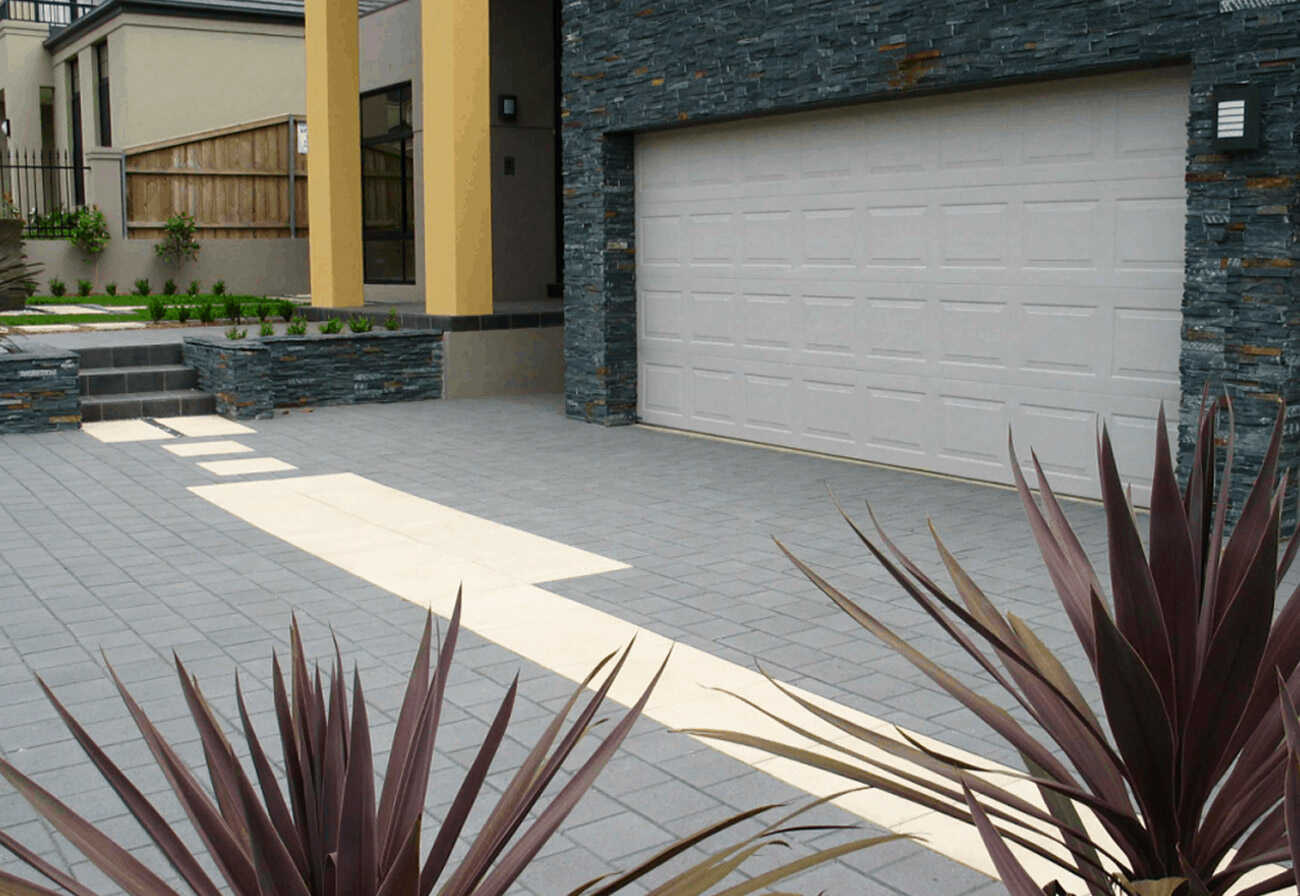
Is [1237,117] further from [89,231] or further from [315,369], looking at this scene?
[89,231]

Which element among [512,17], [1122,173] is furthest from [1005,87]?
[512,17]

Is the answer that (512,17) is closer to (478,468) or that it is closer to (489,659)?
(478,468)

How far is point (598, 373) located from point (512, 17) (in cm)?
698

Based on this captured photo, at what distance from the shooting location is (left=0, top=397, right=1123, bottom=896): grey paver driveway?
4.32 m

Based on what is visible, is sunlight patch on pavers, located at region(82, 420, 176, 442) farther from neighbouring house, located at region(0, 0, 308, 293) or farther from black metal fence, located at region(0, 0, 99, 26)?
black metal fence, located at region(0, 0, 99, 26)

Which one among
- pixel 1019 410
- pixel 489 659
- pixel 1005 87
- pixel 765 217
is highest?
pixel 1005 87

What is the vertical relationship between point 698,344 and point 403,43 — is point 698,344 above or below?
below

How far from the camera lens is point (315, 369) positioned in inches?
535

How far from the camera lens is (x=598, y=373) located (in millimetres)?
12414

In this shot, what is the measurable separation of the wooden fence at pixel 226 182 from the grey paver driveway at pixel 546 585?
11.2m

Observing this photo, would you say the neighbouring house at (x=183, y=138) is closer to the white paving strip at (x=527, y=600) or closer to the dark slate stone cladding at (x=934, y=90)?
the dark slate stone cladding at (x=934, y=90)

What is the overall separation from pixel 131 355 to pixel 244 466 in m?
3.95

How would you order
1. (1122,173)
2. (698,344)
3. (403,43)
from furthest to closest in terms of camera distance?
(403,43) → (698,344) → (1122,173)

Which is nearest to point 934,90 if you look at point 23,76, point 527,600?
point 527,600
